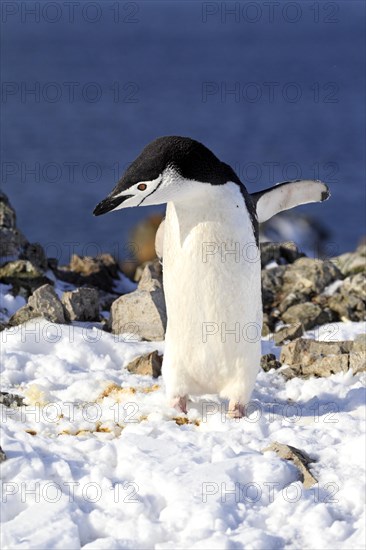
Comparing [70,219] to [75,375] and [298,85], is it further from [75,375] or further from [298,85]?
[298,85]

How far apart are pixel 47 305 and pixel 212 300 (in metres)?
1.76

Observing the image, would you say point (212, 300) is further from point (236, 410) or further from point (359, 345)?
point (359, 345)

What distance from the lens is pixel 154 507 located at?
4562 mm

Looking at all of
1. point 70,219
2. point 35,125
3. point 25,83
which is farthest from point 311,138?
point 25,83

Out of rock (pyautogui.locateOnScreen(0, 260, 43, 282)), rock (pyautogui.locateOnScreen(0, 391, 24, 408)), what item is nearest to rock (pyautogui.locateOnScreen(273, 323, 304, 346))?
rock (pyautogui.locateOnScreen(0, 260, 43, 282))

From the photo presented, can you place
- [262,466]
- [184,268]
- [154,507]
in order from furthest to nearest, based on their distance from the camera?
[184,268] < [262,466] < [154,507]

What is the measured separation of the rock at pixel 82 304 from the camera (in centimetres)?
737

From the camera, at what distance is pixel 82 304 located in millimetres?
7480

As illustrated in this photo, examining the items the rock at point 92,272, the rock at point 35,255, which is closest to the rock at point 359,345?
the rock at point 92,272

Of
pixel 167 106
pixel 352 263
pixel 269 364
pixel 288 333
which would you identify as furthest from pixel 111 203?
pixel 167 106

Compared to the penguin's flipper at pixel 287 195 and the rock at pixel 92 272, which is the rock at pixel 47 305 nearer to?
the rock at pixel 92 272

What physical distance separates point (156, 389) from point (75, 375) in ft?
1.69

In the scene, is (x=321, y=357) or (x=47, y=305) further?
(x=47, y=305)

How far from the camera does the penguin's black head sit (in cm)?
515
